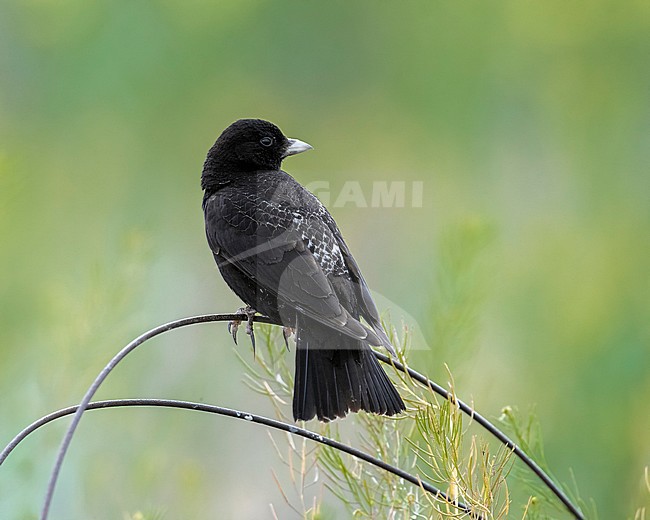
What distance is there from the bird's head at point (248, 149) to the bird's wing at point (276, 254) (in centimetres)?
18

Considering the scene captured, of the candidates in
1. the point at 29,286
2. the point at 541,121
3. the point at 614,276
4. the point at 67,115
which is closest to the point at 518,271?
the point at 614,276

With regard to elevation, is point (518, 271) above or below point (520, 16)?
below

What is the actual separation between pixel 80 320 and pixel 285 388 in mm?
700

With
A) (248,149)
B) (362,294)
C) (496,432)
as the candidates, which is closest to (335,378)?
(362,294)

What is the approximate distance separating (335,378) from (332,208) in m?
1.67

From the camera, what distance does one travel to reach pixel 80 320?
102 inches

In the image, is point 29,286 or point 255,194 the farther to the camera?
point 29,286

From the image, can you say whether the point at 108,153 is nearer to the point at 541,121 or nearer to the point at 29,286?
the point at 29,286

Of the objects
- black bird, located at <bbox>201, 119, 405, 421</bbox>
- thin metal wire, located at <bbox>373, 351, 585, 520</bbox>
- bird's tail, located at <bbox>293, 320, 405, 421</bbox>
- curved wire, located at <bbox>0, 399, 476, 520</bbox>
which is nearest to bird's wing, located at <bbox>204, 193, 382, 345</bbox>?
black bird, located at <bbox>201, 119, 405, 421</bbox>

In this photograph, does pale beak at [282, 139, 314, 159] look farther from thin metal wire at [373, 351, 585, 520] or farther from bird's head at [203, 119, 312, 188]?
thin metal wire at [373, 351, 585, 520]

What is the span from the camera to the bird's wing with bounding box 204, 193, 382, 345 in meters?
1.95

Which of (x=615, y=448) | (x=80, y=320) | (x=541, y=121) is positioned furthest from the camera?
(x=541, y=121)

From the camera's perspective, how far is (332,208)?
366cm

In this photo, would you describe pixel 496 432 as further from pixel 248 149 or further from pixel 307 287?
pixel 248 149
